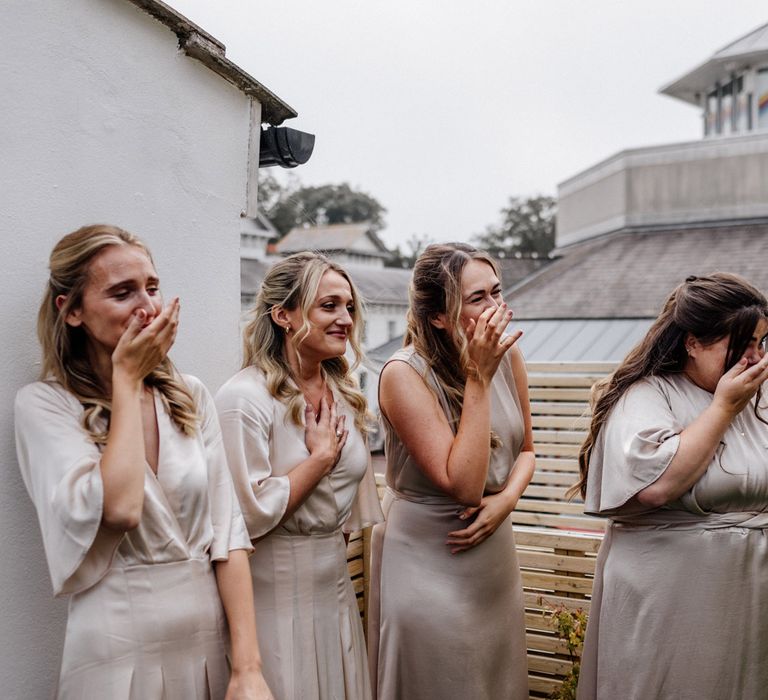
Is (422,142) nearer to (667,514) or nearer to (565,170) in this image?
(565,170)

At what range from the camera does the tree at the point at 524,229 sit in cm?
7088

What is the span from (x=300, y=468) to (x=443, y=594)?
0.74m

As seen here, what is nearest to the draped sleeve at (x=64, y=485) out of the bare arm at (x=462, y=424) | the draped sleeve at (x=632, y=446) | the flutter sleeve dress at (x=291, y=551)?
the flutter sleeve dress at (x=291, y=551)

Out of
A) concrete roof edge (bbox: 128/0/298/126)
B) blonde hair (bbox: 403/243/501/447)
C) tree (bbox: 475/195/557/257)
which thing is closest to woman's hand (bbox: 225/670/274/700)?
blonde hair (bbox: 403/243/501/447)

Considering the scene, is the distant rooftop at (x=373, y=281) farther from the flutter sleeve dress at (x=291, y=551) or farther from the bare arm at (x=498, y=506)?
the flutter sleeve dress at (x=291, y=551)

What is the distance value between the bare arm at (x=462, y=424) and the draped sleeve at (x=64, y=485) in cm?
109

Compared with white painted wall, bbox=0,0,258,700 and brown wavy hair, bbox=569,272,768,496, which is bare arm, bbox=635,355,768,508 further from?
white painted wall, bbox=0,0,258,700

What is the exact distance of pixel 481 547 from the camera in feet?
9.57

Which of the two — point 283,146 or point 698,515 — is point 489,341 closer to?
point 698,515

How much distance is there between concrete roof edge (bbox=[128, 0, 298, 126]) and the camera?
115 inches

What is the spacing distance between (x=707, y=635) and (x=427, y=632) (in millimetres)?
962

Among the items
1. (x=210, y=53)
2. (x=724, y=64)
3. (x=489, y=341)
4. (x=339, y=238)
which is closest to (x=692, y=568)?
(x=489, y=341)

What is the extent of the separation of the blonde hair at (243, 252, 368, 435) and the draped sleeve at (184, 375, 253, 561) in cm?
37

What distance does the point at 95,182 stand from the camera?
2.64 metres
